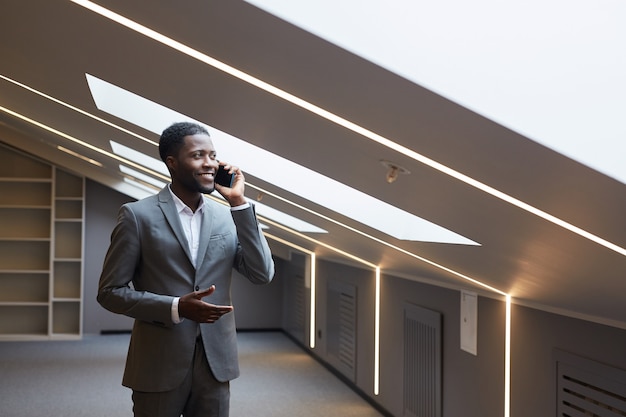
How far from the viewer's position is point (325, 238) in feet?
17.6

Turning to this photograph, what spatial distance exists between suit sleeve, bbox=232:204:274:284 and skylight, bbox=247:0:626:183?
24.7 inches

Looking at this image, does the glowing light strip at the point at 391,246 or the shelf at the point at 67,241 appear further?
the shelf at the point at 67,241

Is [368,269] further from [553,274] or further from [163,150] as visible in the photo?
[163,150]

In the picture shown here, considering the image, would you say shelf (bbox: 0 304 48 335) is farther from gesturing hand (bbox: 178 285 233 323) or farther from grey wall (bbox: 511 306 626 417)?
gesturing hand (bbox: 178 285 233 323)

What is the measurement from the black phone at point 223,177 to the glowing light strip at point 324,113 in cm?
23

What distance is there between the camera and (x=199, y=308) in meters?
1.78

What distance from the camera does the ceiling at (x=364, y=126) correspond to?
1500mm

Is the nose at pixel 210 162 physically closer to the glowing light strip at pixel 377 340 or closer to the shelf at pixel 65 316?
the glowing light strip at pixel 377 340

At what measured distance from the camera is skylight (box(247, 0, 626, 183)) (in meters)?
1.40

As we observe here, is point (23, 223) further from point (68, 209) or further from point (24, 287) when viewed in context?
point (24, 287)

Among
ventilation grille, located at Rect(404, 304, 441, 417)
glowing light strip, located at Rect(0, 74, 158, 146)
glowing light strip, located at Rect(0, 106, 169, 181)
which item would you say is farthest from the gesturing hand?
glowing light strip, located at Rect(0, 106, 169, 181)

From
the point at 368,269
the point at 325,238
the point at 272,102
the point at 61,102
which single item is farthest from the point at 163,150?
the point at 368,269

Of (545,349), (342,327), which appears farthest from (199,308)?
(342,327)

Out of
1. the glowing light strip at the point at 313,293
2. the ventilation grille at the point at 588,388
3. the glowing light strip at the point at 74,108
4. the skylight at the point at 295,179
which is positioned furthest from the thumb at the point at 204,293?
the glowing light strip at the point at 313,293
